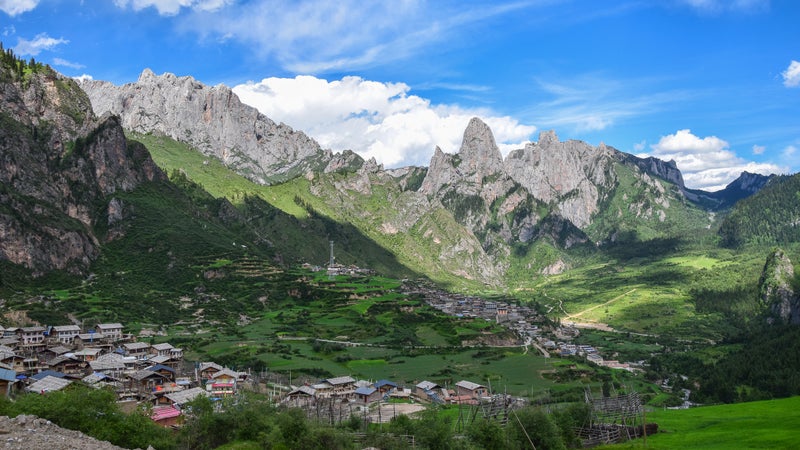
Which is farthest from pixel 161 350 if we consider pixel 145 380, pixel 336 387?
pixel 336 387

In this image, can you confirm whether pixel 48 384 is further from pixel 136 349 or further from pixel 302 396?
pixel 136 349

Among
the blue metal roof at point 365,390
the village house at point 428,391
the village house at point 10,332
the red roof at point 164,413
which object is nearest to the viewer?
the red roof at point 164,413

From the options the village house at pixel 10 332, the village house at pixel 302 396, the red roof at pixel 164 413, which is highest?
the village house at pixel 10 332

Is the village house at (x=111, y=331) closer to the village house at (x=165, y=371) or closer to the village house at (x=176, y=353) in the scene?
the village house at (x=176, y=353)

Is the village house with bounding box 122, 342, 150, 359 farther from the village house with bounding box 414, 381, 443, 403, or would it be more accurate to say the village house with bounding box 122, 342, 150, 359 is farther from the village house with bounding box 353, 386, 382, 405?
the village house with bounding box 414, 381, 443, 403

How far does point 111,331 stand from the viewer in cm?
11012

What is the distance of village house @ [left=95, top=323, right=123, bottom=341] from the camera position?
107012mm

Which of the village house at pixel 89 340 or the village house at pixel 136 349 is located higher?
the village house at pixel 89 340

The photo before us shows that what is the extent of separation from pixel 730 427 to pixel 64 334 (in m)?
103

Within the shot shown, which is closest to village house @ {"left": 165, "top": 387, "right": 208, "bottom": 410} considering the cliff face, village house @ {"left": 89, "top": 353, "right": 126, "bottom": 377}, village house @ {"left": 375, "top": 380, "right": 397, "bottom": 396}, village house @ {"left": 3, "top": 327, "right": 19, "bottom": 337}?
village house @ {"left": 89, "top": 353, "right": 126, "bottom": 377}

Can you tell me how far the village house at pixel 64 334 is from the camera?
99.6 m

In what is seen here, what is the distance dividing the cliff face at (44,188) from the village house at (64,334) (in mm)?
60583

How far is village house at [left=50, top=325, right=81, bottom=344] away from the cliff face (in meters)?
60.6

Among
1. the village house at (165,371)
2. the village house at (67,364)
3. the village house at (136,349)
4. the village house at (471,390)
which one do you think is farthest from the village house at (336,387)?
the village house at (67,364)
